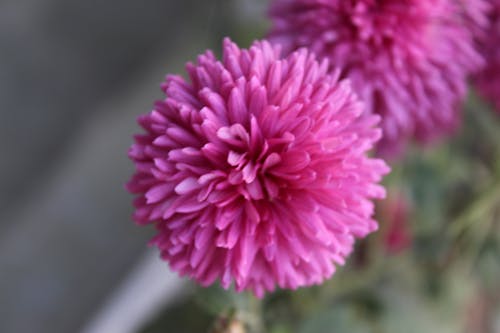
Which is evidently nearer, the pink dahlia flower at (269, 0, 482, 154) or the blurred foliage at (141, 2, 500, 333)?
the pink dahlia flower at (269, 0, 482, 154)

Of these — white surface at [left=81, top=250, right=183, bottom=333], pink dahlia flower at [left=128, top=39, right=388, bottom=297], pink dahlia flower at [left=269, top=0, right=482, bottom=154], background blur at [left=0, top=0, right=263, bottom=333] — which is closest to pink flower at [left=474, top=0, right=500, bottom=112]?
pink dahlia flower at [left=269, top=0, right=482, bottom=154]

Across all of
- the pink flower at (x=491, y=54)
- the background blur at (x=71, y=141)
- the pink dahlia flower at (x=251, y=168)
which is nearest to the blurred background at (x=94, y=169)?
the background blur at (x=71, y=141)

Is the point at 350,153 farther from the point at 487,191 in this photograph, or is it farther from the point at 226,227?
the point at 487,191

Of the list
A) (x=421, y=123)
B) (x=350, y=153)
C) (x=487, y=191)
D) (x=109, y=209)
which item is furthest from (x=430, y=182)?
(x=109, y=209)

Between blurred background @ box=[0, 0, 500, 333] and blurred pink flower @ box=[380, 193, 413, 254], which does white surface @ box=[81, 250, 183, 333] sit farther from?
blurred pink flower @ box=[380, 193, 413, 254]

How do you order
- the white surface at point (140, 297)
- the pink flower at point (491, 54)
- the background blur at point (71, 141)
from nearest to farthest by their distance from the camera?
the pink flower at point (491, 54), the white surface at point (140, 297), the background blur at point (71, 141)

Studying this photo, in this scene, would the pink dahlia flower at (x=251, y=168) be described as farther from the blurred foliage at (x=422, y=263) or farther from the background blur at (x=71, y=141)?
the background blur at (x=71, y=141)

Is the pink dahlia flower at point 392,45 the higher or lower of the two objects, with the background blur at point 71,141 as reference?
higher
